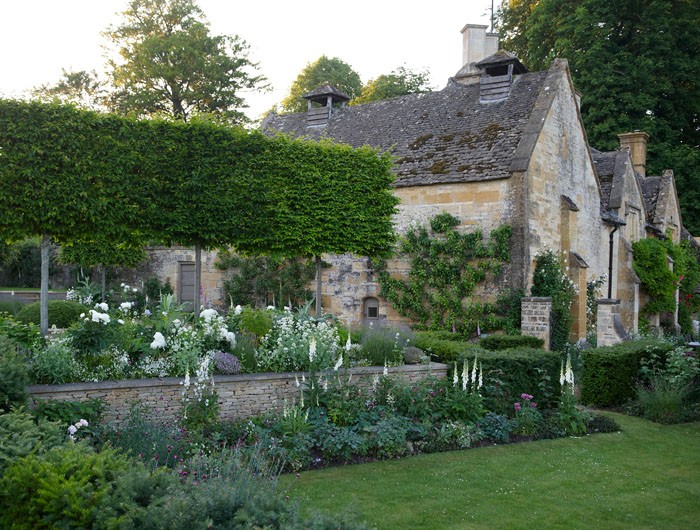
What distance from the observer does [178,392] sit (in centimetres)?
868

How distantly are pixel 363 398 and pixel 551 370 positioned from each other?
3959 millimetres

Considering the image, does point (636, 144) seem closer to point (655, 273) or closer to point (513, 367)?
point (655, 273)

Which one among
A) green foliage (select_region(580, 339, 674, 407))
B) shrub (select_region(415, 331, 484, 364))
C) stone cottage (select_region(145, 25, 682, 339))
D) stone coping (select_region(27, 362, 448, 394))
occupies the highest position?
stone cottage (select_region(145, 25, 682, 339))

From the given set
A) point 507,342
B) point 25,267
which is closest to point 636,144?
point 507,342

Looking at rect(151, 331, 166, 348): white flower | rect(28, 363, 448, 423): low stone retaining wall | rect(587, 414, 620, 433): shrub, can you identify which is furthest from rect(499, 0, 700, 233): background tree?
rect(151, 331, 166, 348): white flower

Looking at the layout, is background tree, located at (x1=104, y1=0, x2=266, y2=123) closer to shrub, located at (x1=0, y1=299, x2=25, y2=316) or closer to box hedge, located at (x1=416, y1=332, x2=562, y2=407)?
shrub, located at (x1=0, y1=299, x2=25, y2=316)

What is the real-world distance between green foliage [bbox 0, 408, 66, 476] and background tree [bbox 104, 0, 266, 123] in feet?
95.7

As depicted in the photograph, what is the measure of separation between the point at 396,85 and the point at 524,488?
3194 cm

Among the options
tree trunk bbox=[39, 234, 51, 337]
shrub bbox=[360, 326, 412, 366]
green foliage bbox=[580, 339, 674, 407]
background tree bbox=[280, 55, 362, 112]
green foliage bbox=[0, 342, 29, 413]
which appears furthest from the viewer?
background tree bbox=[280, 55, 362, 112]

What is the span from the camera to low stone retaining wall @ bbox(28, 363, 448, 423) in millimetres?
8109

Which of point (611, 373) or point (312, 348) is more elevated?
point (312, 348)

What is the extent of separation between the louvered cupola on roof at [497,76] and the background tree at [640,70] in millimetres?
12133

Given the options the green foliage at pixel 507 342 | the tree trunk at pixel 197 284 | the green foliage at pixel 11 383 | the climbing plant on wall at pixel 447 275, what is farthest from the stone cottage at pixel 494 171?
the green foliage at pixel 11 383

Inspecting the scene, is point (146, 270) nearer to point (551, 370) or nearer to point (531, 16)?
point (551, 370)
